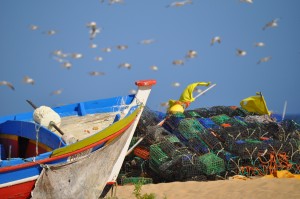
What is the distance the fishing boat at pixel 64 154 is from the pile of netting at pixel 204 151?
115 centimetres

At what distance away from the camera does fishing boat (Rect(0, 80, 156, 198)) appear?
7570mm

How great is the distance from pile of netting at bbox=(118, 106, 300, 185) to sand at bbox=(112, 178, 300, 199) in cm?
40

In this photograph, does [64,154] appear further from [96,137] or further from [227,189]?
[227,189]

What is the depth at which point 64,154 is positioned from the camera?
7.74 m

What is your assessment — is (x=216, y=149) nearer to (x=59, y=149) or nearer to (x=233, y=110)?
(x=233, y=110)

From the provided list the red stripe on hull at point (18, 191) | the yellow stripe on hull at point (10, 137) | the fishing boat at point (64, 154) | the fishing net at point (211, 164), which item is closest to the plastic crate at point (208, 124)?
the fishing net at point (211, 164)

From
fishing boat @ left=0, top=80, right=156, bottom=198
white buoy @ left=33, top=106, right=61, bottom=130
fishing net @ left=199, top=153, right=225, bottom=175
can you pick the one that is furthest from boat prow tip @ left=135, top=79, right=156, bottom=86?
white buoy @ left=33, top=106, right=61, bottom=130

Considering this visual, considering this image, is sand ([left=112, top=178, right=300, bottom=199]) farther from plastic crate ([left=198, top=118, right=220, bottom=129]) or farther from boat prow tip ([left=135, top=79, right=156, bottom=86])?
plastic crate ([left=198, top=118, right=220, bottom=129])

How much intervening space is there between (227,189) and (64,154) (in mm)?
3530

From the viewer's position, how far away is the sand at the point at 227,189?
909 centimetres

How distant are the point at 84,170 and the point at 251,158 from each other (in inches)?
165

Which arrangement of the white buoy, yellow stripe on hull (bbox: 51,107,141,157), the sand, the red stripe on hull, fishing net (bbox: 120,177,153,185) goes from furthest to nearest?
fishing net (bbox: 120,177,153,185) → the white buoy → the sand → yellow stripe on hull (bbox: 51,107,141,157) → the red stripe on hull

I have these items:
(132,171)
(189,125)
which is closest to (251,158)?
(189,125)

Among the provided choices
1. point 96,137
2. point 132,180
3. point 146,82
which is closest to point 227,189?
point 132,180
